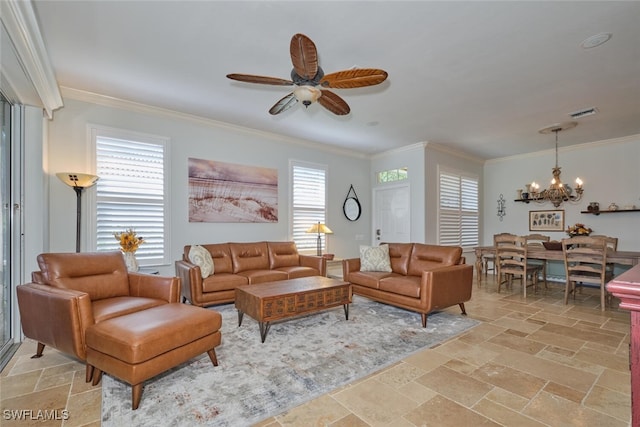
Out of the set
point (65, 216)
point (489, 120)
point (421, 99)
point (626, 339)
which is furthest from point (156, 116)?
point (626, 339)

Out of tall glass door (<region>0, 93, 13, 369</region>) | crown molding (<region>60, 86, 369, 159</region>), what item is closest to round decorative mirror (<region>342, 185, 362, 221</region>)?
crown molding (<region>60, 86, 369, 159</region>)

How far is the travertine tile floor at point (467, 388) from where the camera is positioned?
189cm

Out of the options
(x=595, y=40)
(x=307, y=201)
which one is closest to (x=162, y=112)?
(x=307, y=201)

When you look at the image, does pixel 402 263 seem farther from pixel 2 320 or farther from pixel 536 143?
pixel 2 320

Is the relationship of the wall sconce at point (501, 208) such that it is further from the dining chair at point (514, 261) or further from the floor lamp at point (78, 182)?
the floor lamp at point (78, 182)

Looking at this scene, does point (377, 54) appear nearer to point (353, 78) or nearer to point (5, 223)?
point (353, 78)

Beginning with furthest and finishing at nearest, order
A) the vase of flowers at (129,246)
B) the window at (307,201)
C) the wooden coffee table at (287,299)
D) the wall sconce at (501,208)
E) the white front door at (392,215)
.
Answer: the wall sconce at (501,208)
the white front door at (392,215)
the window at (307,201)
the vase of flowers at (129,246)
the wooden coffee table at (287,299)

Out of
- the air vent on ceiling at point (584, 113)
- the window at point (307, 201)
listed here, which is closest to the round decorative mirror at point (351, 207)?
the window at point (307, 201)

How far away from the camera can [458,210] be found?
6918 millimetres

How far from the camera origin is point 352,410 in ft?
6.45

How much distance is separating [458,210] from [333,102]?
5.03 meters

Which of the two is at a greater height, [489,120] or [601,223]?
[489,120]

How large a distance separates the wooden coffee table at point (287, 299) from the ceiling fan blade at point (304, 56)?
6.82 ft

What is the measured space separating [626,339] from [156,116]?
6.27 meters
